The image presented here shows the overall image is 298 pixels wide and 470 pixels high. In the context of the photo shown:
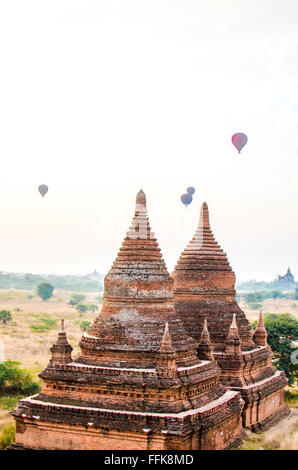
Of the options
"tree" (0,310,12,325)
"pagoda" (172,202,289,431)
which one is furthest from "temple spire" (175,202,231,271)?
"tree" (0,310,12,325)

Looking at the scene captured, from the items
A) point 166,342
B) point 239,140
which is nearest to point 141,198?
point 166,342

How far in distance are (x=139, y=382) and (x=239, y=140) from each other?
44.5 feet

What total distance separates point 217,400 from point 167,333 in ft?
9.98

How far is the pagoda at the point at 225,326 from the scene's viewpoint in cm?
2259

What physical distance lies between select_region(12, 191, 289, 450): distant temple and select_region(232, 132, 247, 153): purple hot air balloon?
330 inches

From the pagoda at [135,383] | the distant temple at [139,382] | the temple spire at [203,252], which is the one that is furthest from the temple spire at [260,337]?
the pagoda at [135,383]

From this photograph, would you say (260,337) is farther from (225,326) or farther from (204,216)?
(204,216)

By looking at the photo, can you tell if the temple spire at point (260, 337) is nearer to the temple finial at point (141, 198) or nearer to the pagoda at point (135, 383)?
the pagoda at point (135, 383)

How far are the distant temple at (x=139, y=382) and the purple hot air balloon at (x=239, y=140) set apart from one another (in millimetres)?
8386

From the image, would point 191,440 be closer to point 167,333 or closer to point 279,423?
point 167,333

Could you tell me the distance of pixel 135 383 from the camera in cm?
1736

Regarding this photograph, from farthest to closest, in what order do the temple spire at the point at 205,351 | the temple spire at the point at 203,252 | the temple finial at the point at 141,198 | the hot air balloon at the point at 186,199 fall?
the hot air balloon at the point at 186,199 → the temple spire at the point at 203,252 → the temple finial at the point at 141,198 → the temple spire at the point at 205,351

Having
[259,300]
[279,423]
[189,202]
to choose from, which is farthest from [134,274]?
[259,300]

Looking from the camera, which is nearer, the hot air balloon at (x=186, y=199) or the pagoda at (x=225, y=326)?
the pagoda at (x=225, y=326)
